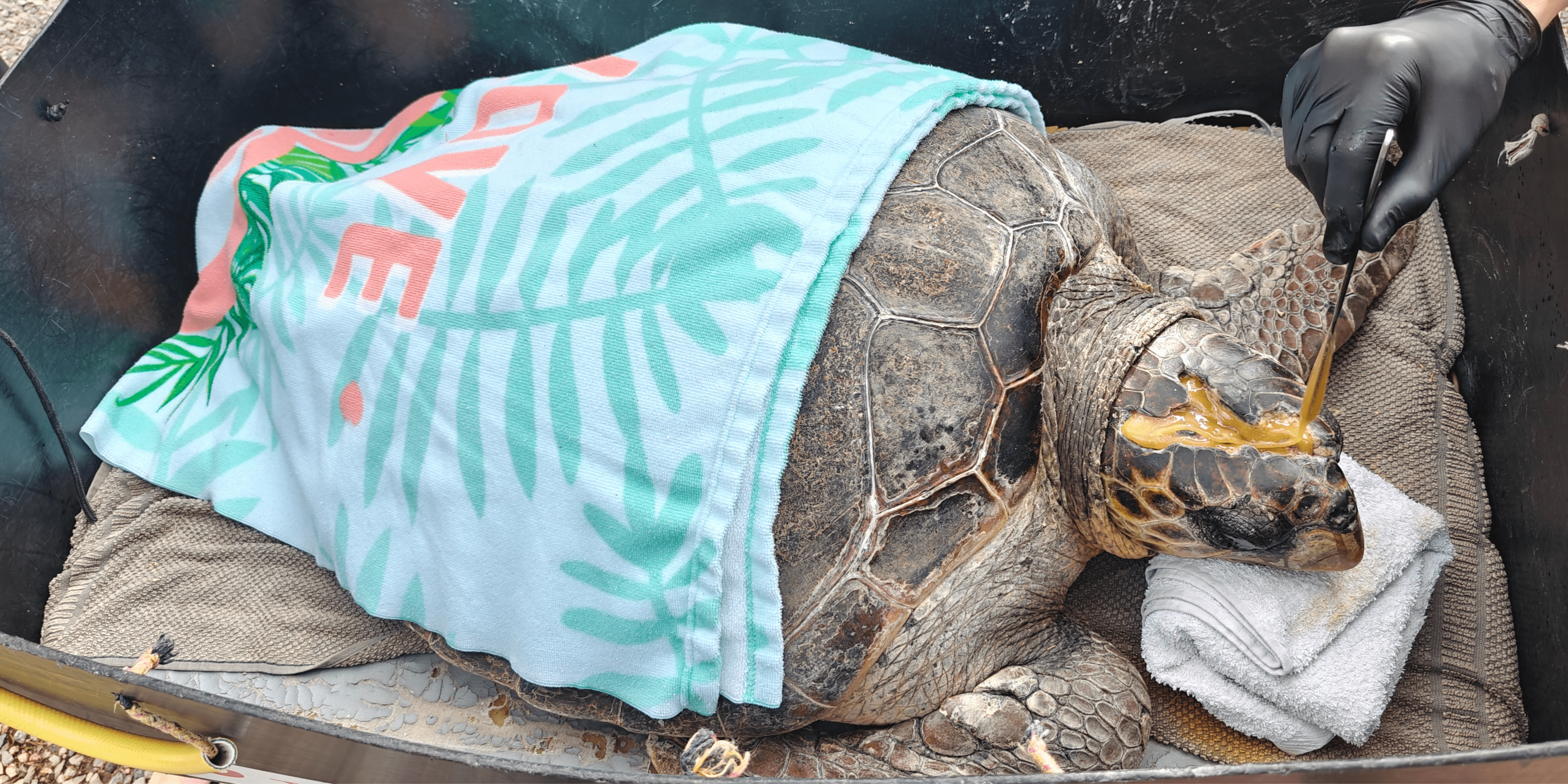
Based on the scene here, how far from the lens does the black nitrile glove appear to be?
1236mm

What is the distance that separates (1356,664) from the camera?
4.42 ft

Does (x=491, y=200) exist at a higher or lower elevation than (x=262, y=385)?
higher

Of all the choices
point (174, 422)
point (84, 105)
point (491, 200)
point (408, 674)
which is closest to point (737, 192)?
point (491, 200)

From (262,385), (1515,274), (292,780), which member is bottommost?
(292,780)

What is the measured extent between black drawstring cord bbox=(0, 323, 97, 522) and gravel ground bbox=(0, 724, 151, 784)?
0.40m

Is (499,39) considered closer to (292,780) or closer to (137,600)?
(137,600)

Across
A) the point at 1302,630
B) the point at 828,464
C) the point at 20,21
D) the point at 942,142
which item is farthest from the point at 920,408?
the point at 20,21

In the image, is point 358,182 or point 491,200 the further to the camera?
point 358,182

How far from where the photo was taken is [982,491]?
1.29m

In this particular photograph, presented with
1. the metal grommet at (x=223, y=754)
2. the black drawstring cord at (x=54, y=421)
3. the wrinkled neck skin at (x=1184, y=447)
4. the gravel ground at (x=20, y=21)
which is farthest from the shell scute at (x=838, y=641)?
the gravel ground at (x=20, y=21)

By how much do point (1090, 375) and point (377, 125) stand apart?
1.69 metres

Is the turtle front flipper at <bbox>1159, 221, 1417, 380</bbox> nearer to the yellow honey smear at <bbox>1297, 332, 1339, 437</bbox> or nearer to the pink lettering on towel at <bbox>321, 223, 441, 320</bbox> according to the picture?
the yellow honey smear at <bbox>1297, 332, 1339, 437</bbox>

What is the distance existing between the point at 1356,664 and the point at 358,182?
169 cm

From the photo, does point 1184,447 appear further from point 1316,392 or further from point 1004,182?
point 1004,182
